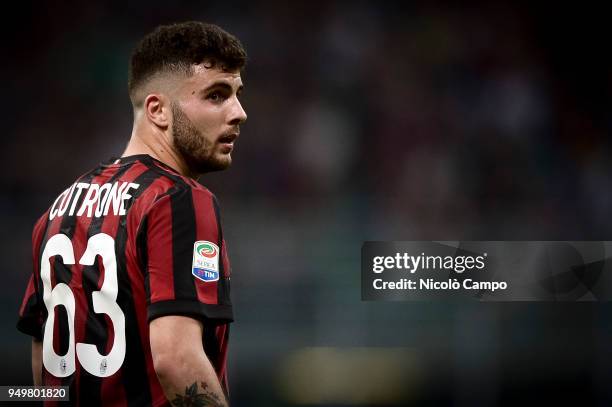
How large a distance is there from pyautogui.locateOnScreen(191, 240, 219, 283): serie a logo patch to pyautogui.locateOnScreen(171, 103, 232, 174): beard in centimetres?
35

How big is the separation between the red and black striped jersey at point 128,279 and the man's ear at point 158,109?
14 cm

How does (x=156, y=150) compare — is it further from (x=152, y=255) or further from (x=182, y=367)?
(x=182, y=367)

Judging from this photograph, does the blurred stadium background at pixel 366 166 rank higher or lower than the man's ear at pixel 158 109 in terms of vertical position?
higher

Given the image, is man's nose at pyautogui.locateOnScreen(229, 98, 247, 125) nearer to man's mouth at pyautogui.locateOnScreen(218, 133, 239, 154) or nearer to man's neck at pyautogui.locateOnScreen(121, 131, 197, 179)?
man's mouth at pyautogui.locateOnScreen(218, 133, 239, 154)

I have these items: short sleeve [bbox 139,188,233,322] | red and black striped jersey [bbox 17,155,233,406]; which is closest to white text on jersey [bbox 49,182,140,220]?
red and black striped jersey [bbox 17,155,233,406]

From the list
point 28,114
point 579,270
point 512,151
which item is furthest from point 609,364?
point 28,114

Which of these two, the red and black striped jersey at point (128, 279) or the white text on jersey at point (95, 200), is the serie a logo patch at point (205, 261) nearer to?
the red and black striped jersey at point (128, 279)

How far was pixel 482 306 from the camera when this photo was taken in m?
5.56

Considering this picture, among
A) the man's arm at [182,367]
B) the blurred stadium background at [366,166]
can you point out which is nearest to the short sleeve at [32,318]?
the man's arm at [182,367]

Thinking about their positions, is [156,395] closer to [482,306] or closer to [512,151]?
[482,306]

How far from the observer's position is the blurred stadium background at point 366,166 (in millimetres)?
5434

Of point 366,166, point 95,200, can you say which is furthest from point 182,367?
point 366,166

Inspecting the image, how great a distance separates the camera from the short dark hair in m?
1.91

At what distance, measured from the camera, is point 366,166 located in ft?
21.3
